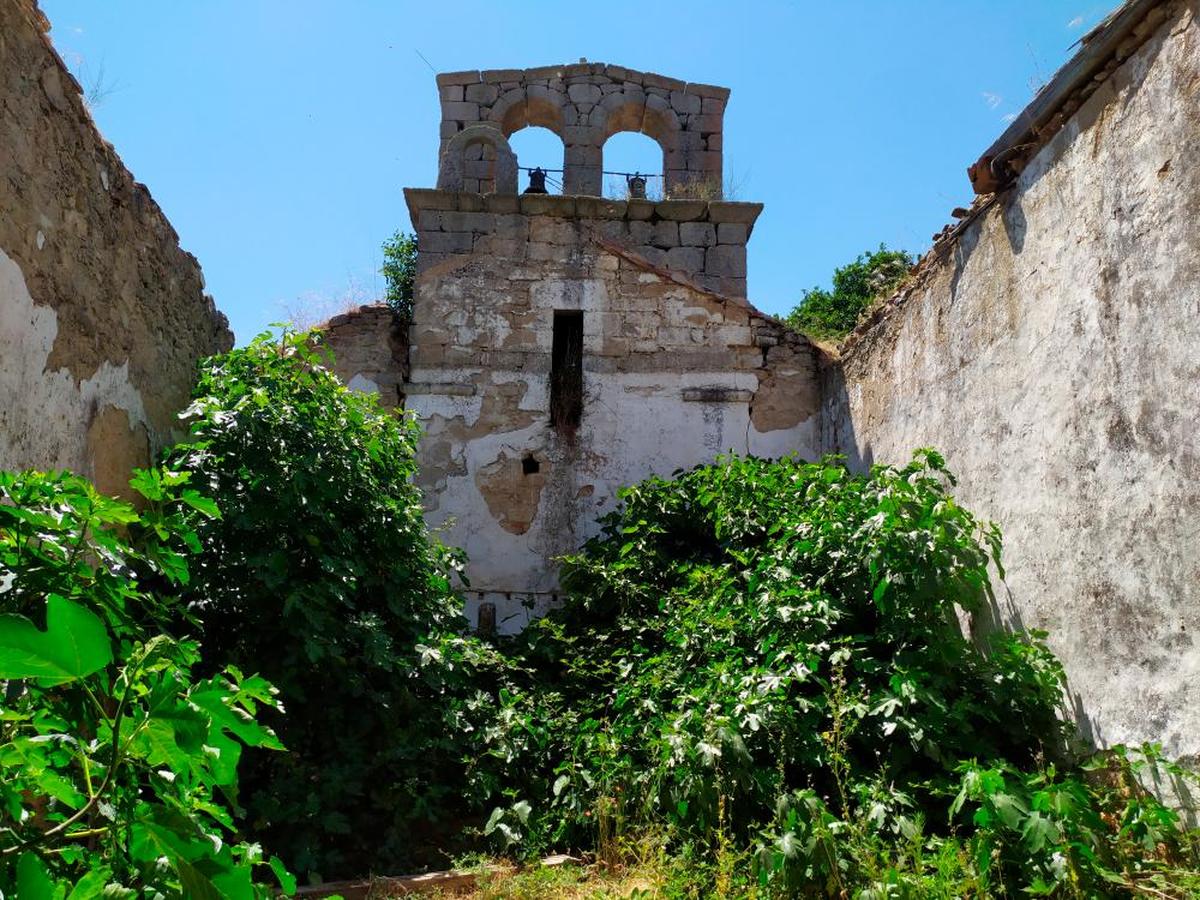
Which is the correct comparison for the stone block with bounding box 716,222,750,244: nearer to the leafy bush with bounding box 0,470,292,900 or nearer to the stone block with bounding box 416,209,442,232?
the stone block with bounding box 416,209,442,232

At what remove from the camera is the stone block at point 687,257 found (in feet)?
27.1

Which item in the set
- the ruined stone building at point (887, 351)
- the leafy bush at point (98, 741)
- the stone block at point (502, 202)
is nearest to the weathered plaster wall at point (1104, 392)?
the ruined stone building at point (887, 351)

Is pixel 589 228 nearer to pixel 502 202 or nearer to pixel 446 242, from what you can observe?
pixel 502 202

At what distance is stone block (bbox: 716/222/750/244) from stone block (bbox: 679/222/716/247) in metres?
0.05

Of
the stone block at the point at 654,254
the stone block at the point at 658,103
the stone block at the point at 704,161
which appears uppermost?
the stone block at the point at 658,103

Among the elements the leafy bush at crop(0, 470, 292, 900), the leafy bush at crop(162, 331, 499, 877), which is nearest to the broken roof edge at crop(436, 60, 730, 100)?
the leafy bush at crop(162, 331, 499, 877)

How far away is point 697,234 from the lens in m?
8.31

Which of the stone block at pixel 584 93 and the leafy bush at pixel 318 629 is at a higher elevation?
the stone block at pixel 584 93

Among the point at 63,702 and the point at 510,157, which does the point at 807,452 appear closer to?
the point at 510,157

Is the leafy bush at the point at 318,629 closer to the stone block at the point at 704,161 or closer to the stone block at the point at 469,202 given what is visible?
the stone block at the point at 469,202

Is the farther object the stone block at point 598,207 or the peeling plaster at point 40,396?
the stone block at point 598,207

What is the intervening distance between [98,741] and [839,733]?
9.99 ft

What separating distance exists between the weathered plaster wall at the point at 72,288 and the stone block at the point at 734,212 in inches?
178

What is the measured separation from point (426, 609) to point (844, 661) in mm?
2226
